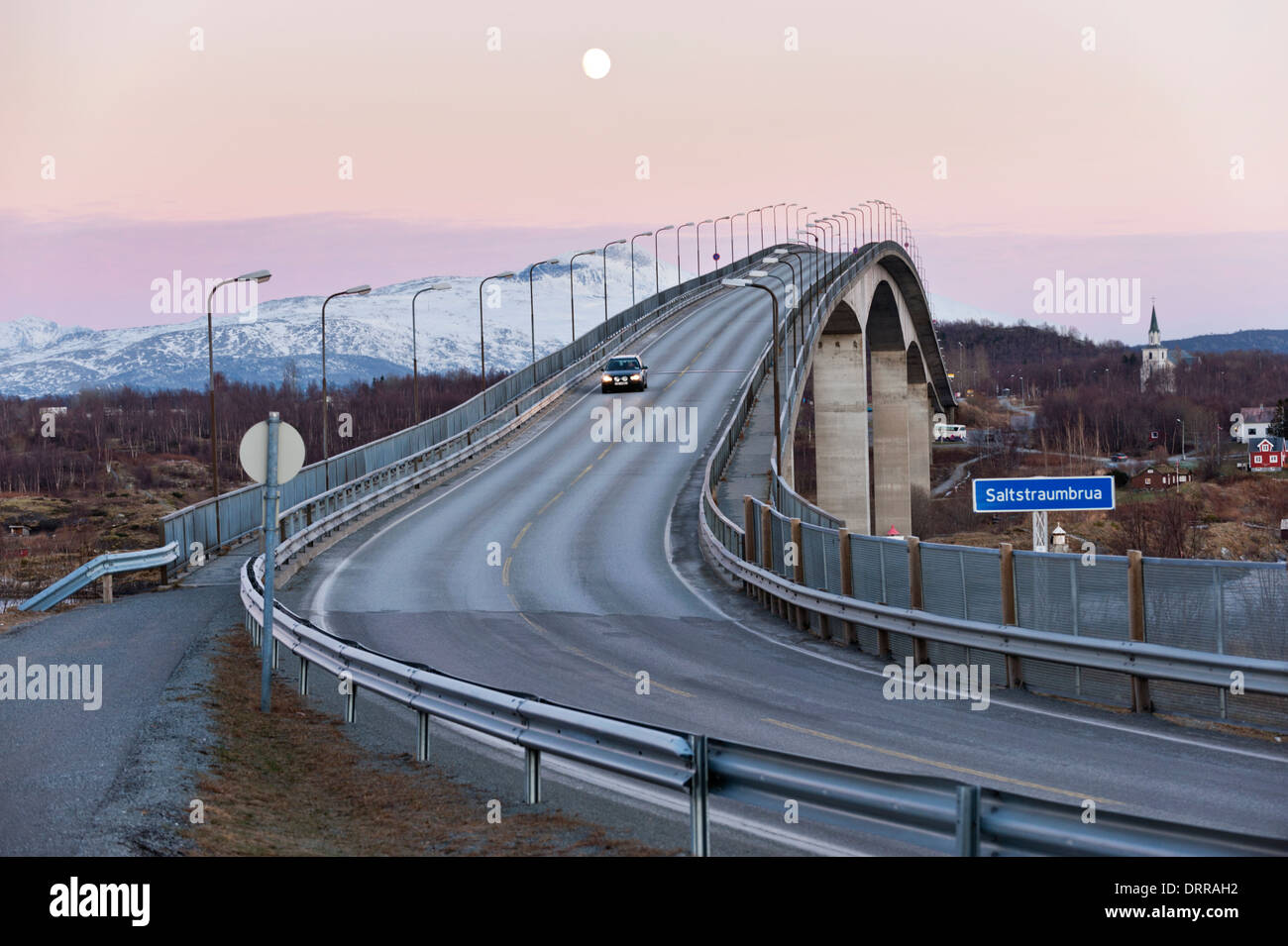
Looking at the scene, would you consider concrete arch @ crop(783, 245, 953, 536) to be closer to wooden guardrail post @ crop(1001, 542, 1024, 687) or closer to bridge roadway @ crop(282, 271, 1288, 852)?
bridge roadway @ crop(282, 271, 1288, 852)

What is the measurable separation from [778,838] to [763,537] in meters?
16.4

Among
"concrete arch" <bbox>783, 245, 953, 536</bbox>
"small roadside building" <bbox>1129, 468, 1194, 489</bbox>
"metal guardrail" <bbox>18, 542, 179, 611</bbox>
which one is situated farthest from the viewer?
"small roadside building" <bbox>1129, 468, 1194, 489</bbox>

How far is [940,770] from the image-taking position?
11.2 meters

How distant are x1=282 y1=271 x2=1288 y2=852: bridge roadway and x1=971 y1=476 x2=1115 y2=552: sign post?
11.3 feet

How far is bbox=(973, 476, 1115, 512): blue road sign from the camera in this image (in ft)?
63.0

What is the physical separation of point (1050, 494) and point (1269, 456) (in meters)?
135

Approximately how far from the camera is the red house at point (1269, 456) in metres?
141

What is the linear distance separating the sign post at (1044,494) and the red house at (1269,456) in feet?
437

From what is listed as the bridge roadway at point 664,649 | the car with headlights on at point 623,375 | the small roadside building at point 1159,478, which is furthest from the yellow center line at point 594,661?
the small roadside building at point 1159,478

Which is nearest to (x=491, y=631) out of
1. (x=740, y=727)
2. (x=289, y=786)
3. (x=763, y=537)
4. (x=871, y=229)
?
(x=763, y=537)

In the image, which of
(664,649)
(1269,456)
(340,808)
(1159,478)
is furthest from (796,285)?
(340,808)

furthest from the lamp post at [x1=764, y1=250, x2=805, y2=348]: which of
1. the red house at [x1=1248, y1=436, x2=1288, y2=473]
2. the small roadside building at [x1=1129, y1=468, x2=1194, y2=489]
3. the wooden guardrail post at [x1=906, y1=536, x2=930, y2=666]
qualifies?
the red house at [x1=1248, y1=436, x2=1288, y2=473]

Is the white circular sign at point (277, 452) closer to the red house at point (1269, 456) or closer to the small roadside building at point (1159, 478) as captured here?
the small roadside building at point (1159, 478)

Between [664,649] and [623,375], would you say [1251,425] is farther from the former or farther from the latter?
[664,649]
